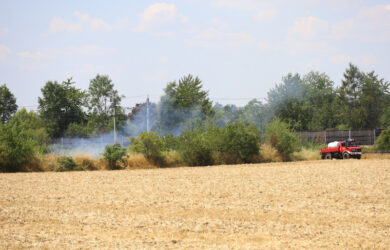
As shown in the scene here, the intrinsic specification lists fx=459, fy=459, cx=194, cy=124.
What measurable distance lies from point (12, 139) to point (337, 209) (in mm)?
17248

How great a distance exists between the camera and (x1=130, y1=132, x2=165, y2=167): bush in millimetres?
24062

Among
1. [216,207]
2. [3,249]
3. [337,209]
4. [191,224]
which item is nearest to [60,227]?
[3,249]

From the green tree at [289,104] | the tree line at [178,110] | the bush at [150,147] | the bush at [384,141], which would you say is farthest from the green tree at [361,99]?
the bush at [150,147]

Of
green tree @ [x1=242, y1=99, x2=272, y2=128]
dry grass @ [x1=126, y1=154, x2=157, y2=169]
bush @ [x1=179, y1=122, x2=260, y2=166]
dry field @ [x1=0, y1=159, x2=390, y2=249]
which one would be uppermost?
green tree @ [x1=242, y1=99, x2=272, y2=128]

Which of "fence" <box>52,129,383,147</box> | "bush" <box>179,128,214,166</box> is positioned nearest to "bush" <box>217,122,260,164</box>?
"bush" <box>179,128,214,166</box>

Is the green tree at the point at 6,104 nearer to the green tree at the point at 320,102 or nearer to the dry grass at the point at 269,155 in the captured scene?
the green tree at the point at 320,102

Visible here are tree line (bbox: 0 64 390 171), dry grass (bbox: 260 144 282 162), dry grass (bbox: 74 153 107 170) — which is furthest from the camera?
tree line (bbox: 0 64 390 171)

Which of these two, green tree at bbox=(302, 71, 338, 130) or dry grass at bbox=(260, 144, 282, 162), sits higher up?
green tree at bbox=(302, 71, 338, 130)

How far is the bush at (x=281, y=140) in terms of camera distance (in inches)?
1128

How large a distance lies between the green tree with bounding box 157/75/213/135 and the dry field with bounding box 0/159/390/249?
40543 millimetres

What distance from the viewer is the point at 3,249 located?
672cm

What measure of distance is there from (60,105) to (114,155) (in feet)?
119

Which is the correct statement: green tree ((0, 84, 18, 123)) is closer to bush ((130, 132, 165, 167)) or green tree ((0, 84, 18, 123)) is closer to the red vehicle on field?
bush ((130, 132, 165, 167))

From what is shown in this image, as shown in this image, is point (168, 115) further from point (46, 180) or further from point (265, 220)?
point (265, 220)
